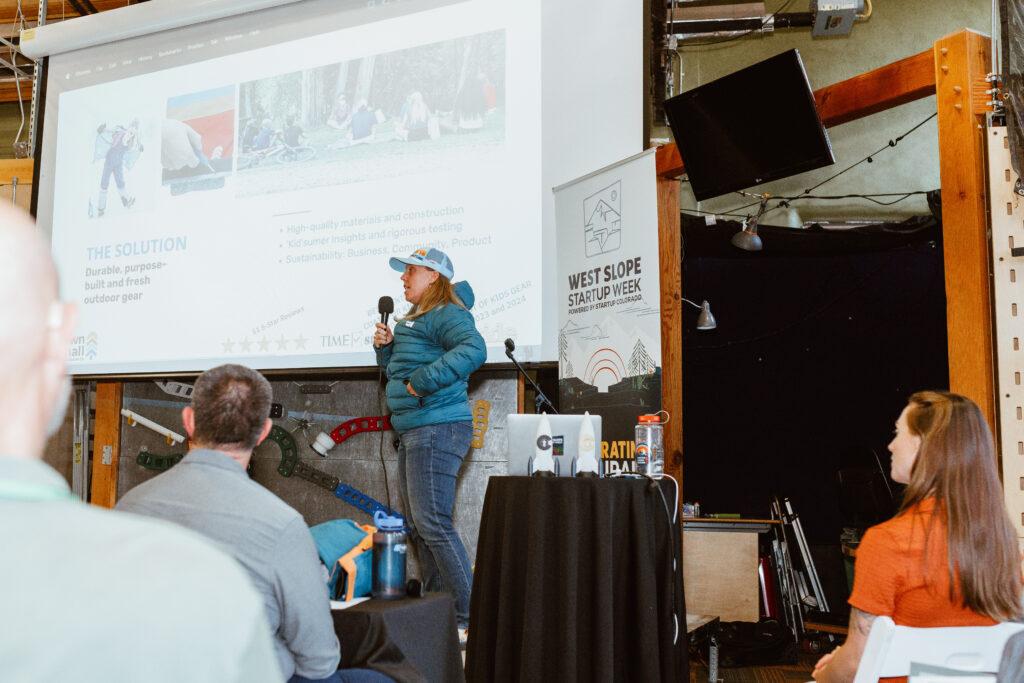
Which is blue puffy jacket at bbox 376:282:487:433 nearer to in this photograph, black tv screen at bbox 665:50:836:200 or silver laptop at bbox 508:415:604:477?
silver laptop at bbox 508:415:604:477

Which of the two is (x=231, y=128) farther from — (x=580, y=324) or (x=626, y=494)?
(x=626, y=494)

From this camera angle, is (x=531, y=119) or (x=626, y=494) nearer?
(x=626, y=494)

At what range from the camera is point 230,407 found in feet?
6.07

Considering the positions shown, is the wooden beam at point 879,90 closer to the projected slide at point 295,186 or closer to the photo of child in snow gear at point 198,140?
the projected slide at point 295,186

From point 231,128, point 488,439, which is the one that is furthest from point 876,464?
point 231,128

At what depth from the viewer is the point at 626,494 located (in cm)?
245

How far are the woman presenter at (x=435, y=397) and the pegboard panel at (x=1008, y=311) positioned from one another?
196 centimetres

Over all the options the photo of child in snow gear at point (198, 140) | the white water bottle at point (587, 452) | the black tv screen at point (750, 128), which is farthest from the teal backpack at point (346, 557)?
the photo of child in snow gear at point (198, 140)

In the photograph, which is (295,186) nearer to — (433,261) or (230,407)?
(433,261)

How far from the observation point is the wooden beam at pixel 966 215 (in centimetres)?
273

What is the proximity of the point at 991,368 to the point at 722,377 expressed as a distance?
406 centimetres

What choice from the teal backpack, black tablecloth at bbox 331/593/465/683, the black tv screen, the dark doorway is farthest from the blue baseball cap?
the dark doorway

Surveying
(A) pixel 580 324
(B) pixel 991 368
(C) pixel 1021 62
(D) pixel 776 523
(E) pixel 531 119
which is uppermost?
(E) pixel 531 119

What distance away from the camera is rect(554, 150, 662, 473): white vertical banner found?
3520 millimetres
